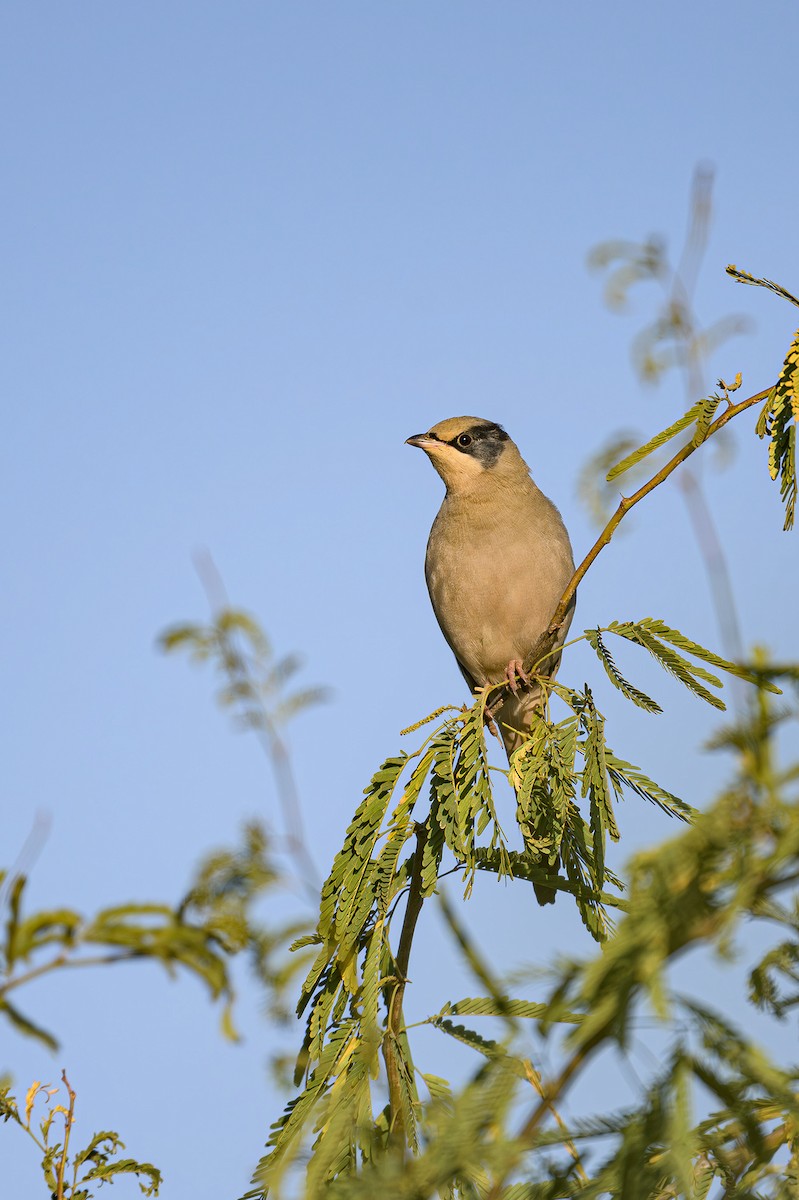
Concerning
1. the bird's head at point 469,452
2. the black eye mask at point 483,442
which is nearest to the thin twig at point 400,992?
the bird's head at point 469,452

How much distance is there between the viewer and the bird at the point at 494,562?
693cm

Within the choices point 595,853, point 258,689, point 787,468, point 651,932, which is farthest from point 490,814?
point 258,689

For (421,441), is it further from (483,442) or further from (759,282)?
(759,282)

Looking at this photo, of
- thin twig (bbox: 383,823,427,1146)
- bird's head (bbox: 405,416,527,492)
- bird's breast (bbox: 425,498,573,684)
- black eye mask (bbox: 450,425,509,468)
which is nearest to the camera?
thin twig (bbox: 383,823,427,1146)

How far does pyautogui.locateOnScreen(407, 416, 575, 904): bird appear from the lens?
6926 mm

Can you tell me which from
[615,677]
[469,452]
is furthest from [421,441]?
A: [615,677]

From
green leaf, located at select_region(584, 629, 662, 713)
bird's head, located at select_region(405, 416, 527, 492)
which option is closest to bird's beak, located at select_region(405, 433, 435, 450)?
bird's head, located at select_region(405, 416, 527, 492)

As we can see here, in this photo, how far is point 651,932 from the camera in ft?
3.63

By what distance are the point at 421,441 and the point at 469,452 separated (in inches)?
16.2

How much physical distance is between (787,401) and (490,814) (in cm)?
120

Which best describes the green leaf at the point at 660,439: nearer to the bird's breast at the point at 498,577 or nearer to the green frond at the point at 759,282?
the green frond at the point at 759,282

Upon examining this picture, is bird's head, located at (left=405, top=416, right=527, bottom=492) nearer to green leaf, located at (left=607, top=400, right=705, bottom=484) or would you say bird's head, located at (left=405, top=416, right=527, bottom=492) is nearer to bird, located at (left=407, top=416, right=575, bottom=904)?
bird, located at (left=407, top=416, right=575, bottom=904)

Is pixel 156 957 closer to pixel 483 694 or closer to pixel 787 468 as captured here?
pixel 787 468

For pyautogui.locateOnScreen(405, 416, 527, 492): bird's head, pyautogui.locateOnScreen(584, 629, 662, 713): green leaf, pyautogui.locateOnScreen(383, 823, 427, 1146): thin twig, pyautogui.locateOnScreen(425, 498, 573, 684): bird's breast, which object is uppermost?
pyautogui.locateOnScreen(405, 416, 527, 492): bird's head
